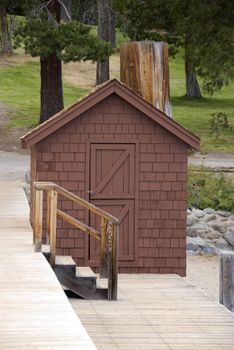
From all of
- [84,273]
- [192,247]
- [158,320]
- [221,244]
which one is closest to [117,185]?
[84,273]

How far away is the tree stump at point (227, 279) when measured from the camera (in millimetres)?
15141

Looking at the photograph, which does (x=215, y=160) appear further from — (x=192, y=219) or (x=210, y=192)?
(x=192, y=219)

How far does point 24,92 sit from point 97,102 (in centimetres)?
3517

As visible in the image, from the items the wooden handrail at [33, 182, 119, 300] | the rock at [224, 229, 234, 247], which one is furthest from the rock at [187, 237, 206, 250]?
the wooden handrail at [33, 182, 119, 300]

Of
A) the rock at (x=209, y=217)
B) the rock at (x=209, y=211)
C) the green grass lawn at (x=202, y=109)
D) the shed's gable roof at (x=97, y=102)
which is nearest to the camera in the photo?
the shed's gable roof at (x=97, y=102)

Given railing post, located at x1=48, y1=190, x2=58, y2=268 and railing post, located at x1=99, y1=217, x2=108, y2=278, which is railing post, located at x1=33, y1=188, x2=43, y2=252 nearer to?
railing post, located at x1=48, y1=190, x2=58, y2=268

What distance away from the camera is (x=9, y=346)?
10.1 metres

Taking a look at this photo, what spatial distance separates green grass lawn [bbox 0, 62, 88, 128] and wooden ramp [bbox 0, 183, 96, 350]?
26607 mm

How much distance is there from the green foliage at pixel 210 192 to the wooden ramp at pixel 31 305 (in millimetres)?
11540

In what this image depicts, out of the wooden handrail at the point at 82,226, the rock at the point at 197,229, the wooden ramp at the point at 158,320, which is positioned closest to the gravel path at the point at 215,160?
the rock at the point at 197,229

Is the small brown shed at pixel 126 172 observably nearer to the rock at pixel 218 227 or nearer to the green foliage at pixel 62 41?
the rock at pixel 218 227

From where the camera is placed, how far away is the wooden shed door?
66.7 feet

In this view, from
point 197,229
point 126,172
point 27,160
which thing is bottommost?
point 197,229

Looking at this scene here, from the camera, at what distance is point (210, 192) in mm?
29453
